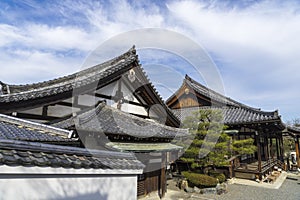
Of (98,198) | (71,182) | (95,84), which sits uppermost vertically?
(95,84)

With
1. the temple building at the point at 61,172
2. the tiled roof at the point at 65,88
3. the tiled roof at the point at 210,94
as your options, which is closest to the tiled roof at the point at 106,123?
the tiled roof at the point at 65,88

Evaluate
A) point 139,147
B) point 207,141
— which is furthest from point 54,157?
point 207,141

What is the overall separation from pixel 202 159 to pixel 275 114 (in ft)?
19.1

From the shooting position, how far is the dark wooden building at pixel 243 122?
51.1 ft

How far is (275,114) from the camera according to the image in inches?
576

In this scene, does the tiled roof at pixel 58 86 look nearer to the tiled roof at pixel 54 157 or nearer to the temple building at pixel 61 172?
the temple building at pixel 61 172

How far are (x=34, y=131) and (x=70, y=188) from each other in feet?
12.9

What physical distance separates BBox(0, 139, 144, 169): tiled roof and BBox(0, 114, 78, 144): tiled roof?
94.0 inches

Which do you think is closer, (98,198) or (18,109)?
(98,198)

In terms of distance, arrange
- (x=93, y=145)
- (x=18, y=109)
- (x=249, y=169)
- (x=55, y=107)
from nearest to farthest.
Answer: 1. (x=18, y=109)
2. (x=93, y=145)
3. (x=55, y=107)
4. (x=249, y=169)

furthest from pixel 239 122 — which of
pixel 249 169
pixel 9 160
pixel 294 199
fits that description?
pixel 9 160

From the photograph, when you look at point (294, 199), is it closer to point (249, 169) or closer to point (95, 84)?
point (249, 169)

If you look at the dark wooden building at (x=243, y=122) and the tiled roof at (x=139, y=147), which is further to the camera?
the dark wooden building at (x=243, y=122)

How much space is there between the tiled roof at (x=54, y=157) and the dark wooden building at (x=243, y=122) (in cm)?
1271
